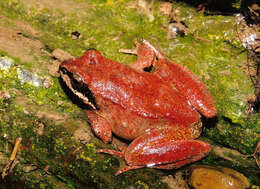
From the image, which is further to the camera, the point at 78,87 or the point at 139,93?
the point at 78,87

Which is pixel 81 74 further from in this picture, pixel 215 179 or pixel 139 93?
pixel 215 179

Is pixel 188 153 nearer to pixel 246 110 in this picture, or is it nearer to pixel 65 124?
pixel 246 110

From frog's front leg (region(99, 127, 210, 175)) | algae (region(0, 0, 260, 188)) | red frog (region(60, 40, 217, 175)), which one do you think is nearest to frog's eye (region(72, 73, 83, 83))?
red frog (region(60, 40, 217, 175))

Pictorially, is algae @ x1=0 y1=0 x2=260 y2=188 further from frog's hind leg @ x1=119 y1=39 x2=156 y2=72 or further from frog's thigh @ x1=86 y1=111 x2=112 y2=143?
frog's hind leg @ x1=119 y1=39 x2=156 y2=72

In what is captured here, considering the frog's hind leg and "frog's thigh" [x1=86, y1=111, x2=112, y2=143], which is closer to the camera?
"frog's thigh" [x1=86, y1=111, x2=112, y2=143]

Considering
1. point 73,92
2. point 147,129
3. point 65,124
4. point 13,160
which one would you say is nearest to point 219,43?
point 147,129

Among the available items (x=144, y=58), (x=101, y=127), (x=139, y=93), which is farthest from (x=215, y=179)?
(x=144, y=58)

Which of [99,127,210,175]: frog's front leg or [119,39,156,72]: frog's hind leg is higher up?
[119,39,156,72]: frog's hind leg

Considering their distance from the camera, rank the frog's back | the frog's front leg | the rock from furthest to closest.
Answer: the frog's back, the frog's front leg, the rock
